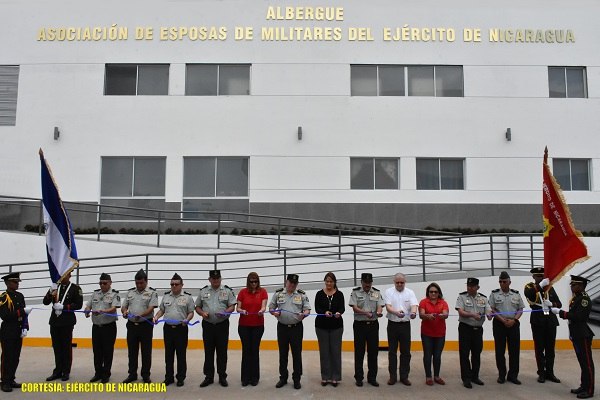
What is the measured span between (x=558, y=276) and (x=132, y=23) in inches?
562

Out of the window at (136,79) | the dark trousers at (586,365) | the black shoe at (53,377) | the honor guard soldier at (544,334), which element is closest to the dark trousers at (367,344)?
the honor guard soldier at (544,334)

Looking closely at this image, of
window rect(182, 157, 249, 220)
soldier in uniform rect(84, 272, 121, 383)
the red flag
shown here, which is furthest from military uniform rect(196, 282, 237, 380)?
window rect(182, 157, 249, 220)

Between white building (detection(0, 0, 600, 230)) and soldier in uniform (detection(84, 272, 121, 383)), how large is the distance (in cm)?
722

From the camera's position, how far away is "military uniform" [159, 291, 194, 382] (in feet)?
26.3

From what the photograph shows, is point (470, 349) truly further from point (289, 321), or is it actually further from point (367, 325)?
point (289, 321)

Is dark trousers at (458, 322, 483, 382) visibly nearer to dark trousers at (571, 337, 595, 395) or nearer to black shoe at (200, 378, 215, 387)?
dark trousers at (571, 337, 595, 395)

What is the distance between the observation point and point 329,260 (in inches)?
522

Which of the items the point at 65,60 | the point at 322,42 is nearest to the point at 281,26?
the point at 322,42

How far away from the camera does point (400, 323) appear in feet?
27.2

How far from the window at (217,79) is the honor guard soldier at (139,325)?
9.16m

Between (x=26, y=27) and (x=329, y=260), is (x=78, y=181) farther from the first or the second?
(x=329, y=260)

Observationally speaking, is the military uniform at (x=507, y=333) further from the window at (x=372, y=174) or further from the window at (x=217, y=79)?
the window at (x=217, y=79)

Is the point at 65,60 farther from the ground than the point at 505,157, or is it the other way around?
the point at 65,60

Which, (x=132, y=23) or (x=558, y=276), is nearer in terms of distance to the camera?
(x=558, y=276)
